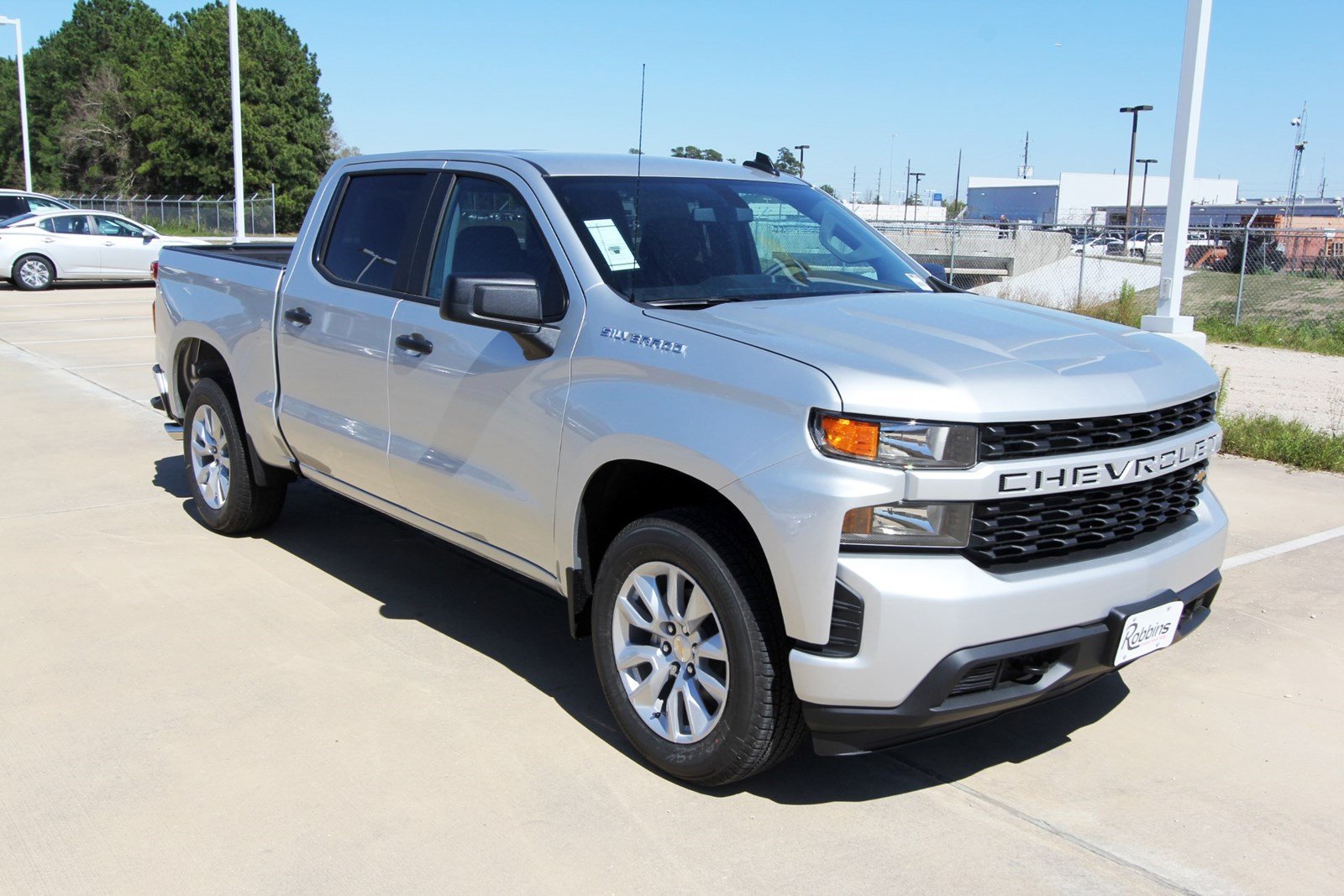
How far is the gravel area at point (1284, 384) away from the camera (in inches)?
434

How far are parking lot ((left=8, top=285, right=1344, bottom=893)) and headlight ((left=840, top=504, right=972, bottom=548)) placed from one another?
0.92 m

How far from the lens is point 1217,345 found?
1753 cm

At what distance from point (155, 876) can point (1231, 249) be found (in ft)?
118

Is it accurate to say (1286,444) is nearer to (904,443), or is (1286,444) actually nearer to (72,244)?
(904,443)

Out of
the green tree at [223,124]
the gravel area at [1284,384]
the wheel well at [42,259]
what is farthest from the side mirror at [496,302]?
the green tree at [223,124]

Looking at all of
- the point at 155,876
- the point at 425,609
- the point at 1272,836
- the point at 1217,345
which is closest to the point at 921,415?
the point at 1272,836

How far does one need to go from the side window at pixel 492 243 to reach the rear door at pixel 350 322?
7.5 inches

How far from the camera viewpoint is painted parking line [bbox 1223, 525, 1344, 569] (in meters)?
6.26

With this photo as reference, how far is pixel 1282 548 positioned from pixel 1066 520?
12.6ft

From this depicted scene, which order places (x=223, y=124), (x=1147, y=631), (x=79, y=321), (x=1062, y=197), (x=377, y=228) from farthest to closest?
(x=1062, y=197) < (x=223, y=124) < (x=79, y=321) < (x=377, y=228) < (x=1147, y=631)

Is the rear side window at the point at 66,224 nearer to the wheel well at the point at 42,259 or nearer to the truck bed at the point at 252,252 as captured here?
the wheel well at the point at 42,259

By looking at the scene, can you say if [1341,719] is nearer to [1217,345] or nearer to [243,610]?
[243,610]

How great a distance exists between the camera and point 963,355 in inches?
135

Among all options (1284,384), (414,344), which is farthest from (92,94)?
(414,344)
